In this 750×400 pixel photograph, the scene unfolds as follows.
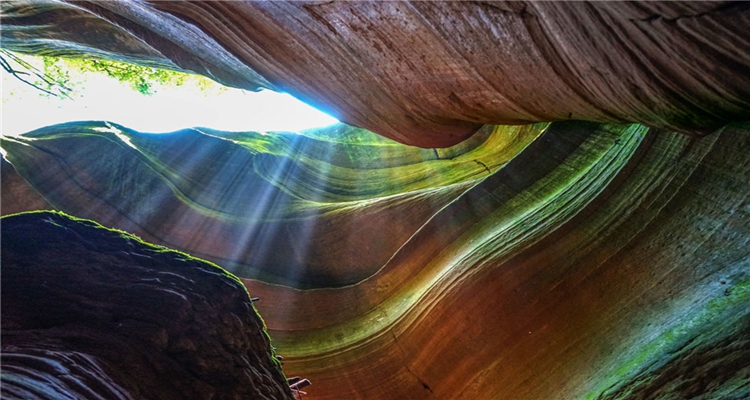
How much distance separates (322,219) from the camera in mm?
6156

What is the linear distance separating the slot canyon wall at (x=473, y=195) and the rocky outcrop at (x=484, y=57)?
0.04ft

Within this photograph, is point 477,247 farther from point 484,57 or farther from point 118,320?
point 118,320

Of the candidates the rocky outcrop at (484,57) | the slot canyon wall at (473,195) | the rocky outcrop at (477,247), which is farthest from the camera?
the rocky outcrop at (477,247)

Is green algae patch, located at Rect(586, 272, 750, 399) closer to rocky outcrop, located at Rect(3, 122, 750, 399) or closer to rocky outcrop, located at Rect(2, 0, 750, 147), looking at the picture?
rocky outcrop, located at Rect(3, 122, 750, 399)

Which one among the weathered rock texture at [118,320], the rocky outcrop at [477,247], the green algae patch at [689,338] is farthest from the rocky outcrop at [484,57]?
the weathered rock texture at [118,320]

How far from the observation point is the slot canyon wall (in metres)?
2.08

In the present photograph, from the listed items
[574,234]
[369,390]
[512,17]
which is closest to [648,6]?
[512,17]

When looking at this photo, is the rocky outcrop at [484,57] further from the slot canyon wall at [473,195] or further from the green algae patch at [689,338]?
the green algae patch at [689,338]

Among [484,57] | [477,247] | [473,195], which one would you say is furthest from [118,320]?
[473,195]

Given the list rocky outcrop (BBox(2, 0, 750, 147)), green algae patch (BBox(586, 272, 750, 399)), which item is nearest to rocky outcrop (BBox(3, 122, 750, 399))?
green algae patch (BBox(586, 272, 750, 399))

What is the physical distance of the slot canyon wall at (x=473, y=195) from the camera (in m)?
2.08

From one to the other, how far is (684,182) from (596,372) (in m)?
1.30

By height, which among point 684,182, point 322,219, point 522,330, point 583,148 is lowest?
point 522,330

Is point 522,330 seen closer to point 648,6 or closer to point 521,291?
point 521,291
